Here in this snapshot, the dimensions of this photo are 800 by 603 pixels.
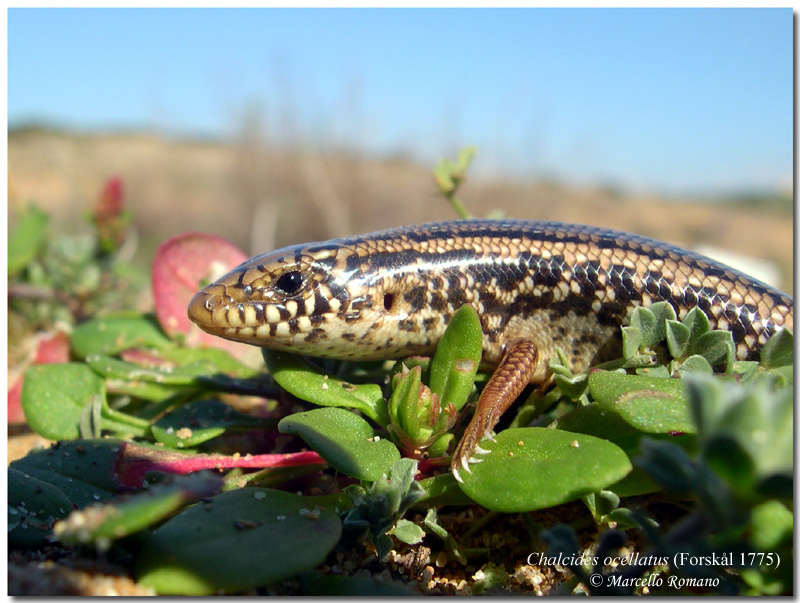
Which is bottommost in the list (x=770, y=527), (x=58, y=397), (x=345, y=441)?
(x=58, y=397)

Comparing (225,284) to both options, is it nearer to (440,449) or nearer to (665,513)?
(440,449)

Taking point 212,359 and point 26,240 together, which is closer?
point 212,359

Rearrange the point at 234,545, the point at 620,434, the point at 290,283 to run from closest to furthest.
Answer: the point at 234,545 < the point at 620,434 < the point at 290,283

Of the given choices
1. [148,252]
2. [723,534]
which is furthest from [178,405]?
[148,252]

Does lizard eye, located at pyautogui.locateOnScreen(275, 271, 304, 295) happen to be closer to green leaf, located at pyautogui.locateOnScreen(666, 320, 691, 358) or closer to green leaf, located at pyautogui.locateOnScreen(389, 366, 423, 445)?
green leaf, located at pyautogui.locateOnScreen(389, 366, 423, 445)

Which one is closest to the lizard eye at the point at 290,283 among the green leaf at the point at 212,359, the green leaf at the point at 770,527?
the green leaf at the point at 212,359

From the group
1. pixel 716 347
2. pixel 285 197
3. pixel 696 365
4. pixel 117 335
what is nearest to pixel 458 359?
pixel 696 365

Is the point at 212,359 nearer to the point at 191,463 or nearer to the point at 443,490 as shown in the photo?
the point at 191,463
